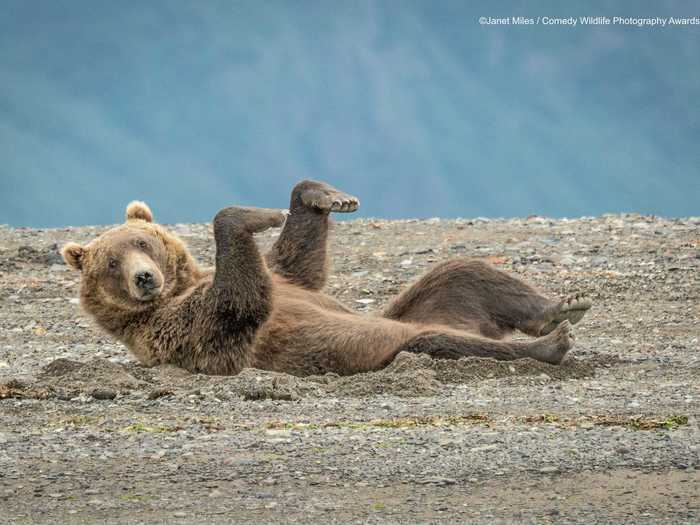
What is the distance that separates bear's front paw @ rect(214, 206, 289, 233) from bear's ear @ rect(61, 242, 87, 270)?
1161 millimetres

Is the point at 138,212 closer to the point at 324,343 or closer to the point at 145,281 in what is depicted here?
the point at 145,281

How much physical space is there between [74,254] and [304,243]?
71.9 inches

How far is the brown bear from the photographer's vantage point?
829cm

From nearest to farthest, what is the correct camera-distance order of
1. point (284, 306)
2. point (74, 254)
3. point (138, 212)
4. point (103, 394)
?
1. point (103, 394)
2. point (284, 306)
3. point (74, 254)
4. point (138, 212)

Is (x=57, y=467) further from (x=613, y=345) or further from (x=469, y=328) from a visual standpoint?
(x=613, y=345)

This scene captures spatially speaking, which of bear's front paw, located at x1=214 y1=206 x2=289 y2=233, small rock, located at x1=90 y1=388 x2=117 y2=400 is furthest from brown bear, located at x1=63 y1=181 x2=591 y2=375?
small rock, located at x1=90 y1=388 x2=117 y2=400

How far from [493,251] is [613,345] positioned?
5.38 m

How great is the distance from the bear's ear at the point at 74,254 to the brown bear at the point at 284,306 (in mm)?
11

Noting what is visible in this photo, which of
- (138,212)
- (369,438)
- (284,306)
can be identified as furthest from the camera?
(138,212)

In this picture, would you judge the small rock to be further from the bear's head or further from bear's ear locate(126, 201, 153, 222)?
bear's ear locate(126, 201, 153, 222)

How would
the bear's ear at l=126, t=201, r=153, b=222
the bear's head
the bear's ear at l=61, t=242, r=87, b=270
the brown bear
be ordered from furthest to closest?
the bear's ear at l=126, t=201, r=153, b=222 < the bear's ear at l=61, t=242, r=87, b=270 < the bear's head < the brown bear

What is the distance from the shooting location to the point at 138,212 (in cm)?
937

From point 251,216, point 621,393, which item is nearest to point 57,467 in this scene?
point 251,216

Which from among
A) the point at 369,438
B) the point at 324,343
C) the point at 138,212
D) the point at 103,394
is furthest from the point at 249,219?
the point at 369,438
